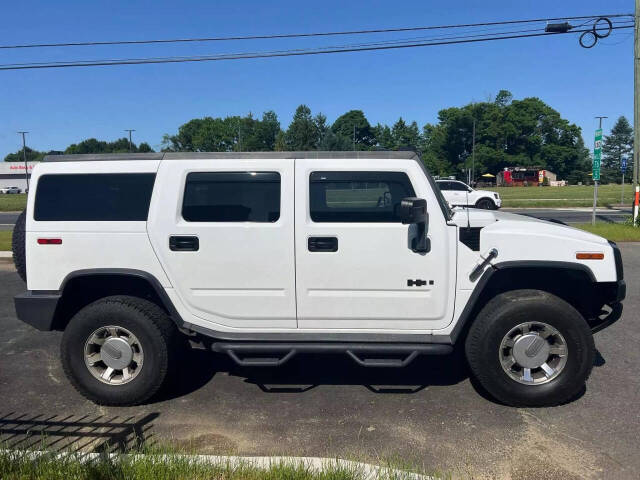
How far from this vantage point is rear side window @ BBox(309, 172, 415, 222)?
4.04 m

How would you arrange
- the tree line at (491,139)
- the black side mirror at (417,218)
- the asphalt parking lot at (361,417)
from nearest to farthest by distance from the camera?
the asphalt parking lot at (361,417), the black side mirror at (417,218), the tree line at (491,139)

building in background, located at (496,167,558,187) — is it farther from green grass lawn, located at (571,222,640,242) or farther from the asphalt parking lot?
the asphalt parking lot

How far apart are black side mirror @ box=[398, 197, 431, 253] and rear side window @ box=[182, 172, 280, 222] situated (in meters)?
0.98

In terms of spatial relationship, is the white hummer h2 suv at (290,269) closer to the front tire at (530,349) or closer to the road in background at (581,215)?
the front tire at (530,349)

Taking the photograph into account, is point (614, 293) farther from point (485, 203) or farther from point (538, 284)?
point (485, 203)

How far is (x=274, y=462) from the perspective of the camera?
302 centimetres

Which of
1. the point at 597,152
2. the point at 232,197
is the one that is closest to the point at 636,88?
the point at 597,152

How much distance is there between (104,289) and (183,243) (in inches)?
35.4

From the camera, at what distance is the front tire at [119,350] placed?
4.05m

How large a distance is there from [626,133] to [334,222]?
142556 mm

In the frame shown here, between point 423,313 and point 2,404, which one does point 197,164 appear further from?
point 2,404

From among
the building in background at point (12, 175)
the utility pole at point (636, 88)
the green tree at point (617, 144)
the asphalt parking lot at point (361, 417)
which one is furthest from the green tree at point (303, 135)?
the green tree at point (617, 144)

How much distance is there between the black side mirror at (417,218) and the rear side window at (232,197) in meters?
0.98

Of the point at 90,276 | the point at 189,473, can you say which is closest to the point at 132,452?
the point at 189,473
